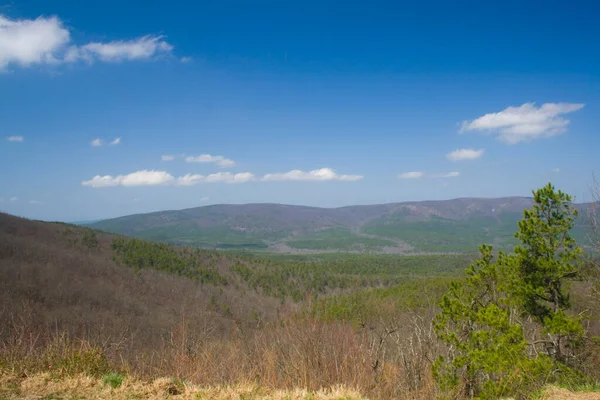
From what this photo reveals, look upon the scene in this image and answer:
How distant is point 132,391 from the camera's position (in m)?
6.41

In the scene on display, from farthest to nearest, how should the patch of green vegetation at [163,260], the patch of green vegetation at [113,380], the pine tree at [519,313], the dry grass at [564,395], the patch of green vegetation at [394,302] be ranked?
the patch of green vegetation at [163,260], the patch of green vegetation at [394,302], the pine tree at [519,313], the dry grass at [564,395], the patch of green vegetation at [113,380]

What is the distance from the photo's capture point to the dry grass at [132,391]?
621 centimetres

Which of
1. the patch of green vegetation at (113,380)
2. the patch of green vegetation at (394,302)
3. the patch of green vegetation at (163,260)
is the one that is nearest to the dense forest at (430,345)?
the patch of green vegetation at (113,380)

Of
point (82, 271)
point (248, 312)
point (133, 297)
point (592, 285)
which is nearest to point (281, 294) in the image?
point (248, 312)

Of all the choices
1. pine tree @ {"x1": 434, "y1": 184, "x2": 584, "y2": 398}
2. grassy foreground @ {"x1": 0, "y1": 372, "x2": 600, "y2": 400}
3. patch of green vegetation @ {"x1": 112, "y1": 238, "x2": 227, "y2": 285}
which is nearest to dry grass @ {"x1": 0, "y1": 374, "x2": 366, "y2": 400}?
grassy foreground @ {"x1": 0, "y1": 372, "x2": 600, "y2": 400}

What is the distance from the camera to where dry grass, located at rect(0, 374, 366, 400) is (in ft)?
20.4

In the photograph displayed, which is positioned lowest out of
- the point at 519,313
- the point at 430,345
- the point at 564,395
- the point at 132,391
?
the point at 430,345

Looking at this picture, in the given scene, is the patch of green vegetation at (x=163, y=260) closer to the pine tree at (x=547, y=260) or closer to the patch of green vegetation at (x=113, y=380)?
the patch of green vegetation at (x=113, y=380)

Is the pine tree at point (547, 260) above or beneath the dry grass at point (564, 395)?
above

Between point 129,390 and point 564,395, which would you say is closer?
point 129,390

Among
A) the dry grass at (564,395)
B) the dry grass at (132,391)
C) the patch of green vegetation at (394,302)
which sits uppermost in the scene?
the dry grass at (132,391)

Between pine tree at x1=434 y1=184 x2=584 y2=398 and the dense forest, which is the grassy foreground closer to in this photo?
the dense forest

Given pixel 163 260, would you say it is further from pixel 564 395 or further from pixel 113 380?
pixel 564 395

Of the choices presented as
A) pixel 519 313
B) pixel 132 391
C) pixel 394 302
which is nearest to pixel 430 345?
pixel 519 313
